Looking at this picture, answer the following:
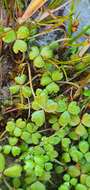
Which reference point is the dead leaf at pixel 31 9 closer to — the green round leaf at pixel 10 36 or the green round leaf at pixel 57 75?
the green round leaf at pixel 10 36

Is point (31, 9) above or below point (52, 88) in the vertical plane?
above

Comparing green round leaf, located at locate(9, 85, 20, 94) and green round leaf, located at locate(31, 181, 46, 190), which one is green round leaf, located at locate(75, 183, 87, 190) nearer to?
green round leaf, located at locate(31, 181, 46, 190)

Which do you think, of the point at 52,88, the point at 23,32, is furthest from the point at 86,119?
the point at 23,32

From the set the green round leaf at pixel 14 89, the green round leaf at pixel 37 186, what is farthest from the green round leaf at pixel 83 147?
the green round leaf at pixel 14 89

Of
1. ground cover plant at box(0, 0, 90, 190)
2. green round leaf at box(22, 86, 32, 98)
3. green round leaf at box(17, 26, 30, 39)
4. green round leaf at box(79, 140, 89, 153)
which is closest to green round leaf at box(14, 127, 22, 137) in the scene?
ground cover plant at box(0, 0, 90, 190)

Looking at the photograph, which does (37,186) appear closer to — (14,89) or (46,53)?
(14,89)

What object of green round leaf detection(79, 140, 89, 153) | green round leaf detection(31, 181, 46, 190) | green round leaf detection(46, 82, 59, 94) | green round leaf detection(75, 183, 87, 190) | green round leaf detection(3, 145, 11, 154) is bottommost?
green round leaf detection(75, 183, 87, 190)

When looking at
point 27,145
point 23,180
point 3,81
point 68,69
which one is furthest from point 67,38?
point 23,180

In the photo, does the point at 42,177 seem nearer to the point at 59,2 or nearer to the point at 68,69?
the point at 68,69

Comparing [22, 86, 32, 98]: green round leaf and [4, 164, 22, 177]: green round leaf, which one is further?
[22, 86, 32, 98]: green round leaf
